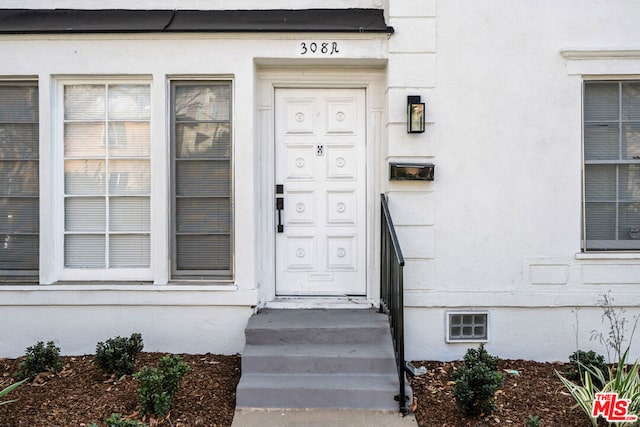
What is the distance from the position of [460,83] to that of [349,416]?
314 cm

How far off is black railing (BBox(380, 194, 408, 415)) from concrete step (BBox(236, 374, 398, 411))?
0.44 feet

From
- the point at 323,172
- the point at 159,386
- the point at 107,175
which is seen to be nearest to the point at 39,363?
the point at 159,386

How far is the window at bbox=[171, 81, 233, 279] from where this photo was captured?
496 cm

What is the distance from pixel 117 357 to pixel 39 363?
677 millimetres

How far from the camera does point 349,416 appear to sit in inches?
153

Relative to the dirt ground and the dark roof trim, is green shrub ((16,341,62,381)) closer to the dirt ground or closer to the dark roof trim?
the dirt ground

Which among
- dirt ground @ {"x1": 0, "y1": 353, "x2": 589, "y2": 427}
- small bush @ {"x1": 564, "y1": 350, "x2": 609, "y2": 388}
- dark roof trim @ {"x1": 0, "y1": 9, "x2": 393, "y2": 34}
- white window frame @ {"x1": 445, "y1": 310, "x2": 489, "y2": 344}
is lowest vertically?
dirt ground @ {"x1": 0, "y1": 353, "x2": 589, "y2": 427}

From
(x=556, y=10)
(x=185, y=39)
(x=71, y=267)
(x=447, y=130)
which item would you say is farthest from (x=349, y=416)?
(x=556, y=10)

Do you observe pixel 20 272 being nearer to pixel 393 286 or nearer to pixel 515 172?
pixel 393 286

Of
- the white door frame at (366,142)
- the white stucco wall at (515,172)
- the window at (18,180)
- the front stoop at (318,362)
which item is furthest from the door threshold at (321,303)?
the window at (18,180)

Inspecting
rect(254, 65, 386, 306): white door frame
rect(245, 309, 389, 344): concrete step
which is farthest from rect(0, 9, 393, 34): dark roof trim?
rect(245, 309, 389, 344): concrete step

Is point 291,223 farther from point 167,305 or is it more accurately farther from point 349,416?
point 349,416

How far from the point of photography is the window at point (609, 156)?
492 cm

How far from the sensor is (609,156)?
4930 mm
